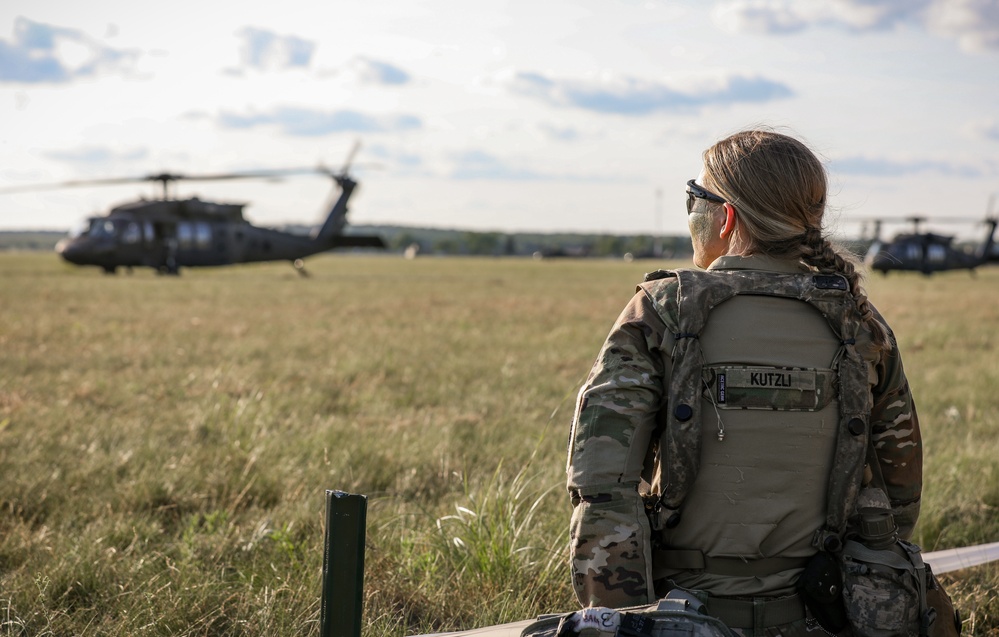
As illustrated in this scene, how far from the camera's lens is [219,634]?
312 cm

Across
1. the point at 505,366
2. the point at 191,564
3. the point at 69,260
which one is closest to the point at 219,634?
the point at 191,564

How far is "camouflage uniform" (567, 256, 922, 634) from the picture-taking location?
1.98m

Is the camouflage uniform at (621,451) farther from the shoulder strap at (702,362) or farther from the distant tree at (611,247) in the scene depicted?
the distant tree at (611,247)

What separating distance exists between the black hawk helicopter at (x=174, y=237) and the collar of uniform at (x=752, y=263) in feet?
86.1

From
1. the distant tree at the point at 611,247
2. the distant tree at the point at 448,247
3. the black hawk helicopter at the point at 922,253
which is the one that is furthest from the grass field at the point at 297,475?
the distant tree at the point at 448,247

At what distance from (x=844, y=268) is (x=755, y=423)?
1.56ft

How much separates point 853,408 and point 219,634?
7.52 feet

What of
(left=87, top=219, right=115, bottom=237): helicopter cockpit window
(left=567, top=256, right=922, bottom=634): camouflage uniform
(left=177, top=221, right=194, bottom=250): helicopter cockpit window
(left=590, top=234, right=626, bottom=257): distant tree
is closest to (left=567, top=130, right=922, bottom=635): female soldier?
(left=567, top=256, right=922, bottom=634): camouflage uniform

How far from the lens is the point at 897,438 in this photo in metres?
2.33

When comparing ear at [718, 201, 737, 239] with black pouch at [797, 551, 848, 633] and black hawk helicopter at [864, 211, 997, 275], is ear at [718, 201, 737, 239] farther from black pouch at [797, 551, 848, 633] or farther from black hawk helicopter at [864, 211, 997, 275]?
black hawk helicopter at [864, 211, 997, 275]

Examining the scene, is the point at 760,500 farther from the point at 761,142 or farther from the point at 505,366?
the point at 505,366

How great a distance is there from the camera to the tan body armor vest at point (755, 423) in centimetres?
205

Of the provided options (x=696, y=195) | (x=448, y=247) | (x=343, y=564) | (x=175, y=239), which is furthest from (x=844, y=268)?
(x=448, y=247)

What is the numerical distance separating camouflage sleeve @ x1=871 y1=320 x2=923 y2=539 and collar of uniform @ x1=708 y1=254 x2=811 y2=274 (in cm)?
36
